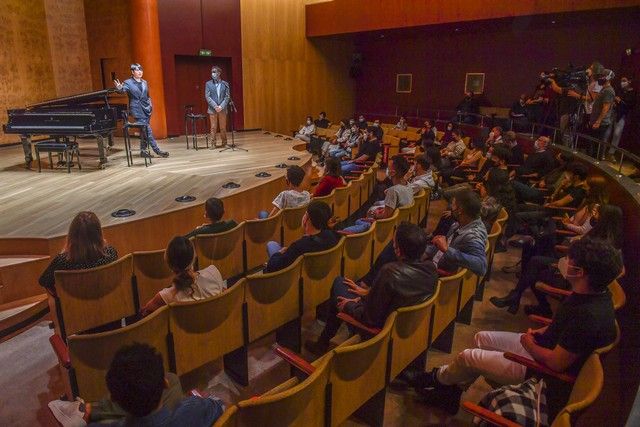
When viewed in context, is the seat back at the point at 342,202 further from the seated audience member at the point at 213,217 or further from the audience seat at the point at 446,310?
the audience seat at the point at 446,310

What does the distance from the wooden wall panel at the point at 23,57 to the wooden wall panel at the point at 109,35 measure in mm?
933

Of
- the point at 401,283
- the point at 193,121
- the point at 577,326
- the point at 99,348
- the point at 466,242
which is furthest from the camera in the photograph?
the point at 193,121

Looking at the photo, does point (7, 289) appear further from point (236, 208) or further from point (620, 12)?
point (620, 12)

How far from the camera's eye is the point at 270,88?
38.6 ft

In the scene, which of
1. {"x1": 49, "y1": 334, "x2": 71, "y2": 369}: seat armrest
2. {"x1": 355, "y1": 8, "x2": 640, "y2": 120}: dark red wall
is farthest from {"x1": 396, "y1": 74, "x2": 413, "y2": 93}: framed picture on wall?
{"x1": 49, "y1": 334, "x2": 71, "y2": 369}: seat armrest

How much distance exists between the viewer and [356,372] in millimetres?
1860

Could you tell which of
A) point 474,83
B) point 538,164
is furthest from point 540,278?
point 474,83

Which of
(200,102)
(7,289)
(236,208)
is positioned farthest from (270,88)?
(7,289)

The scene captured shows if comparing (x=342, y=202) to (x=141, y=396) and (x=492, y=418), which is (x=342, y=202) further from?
(x=141, y=396)

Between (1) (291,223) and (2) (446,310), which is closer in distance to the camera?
(2) (446,310)

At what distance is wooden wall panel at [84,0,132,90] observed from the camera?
29.8ft

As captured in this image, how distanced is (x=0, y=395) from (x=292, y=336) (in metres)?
1.59

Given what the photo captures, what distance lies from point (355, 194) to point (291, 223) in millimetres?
1393

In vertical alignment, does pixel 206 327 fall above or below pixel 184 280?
below
